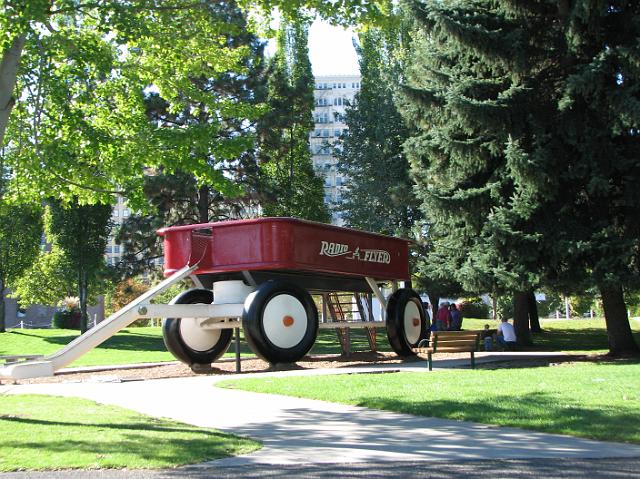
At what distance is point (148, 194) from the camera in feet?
103

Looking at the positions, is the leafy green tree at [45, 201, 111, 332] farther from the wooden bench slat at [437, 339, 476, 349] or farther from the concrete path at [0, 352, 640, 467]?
the concrete path at [0, 352, 640, 467]

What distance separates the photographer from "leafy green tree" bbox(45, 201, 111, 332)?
3222 cm

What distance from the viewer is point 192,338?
52.7 feet

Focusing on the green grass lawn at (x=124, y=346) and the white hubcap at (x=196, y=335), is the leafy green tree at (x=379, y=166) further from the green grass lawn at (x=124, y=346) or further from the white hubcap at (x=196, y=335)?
the white hubcap at (x=196, y=335)

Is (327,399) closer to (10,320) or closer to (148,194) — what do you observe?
(148,194)

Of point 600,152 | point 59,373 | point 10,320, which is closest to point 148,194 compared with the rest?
point 59,373

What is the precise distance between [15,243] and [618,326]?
29424 mm

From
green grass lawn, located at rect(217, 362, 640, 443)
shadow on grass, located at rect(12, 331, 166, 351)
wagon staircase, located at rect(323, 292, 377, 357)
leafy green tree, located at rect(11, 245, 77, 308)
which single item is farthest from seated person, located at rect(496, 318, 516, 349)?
leafy green tree, located at rect(11, 245, 77, 308)

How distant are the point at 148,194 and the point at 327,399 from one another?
22.8 metres

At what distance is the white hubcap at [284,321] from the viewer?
13.7 meters

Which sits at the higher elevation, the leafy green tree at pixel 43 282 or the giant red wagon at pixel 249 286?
the leafy green tree at pixel 43 282

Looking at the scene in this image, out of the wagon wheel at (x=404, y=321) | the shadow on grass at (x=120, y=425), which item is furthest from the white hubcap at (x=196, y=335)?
the shadow on grass at (x=120, y=425)

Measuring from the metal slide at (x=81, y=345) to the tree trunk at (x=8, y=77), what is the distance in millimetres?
3424

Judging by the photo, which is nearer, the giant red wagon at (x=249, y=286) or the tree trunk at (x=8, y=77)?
the tree trunk at (x=8, y=77)
